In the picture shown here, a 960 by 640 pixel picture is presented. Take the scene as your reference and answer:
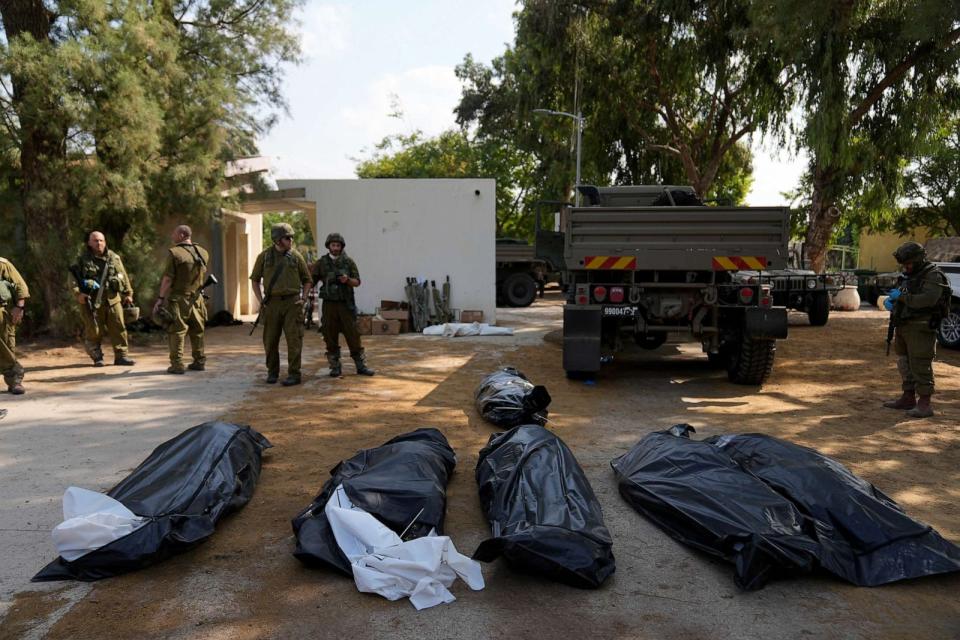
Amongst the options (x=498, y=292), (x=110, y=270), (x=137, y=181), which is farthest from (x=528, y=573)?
(x=498, y=292)

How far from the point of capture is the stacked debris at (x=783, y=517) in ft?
10.0

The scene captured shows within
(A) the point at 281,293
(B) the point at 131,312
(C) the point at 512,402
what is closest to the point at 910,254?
(C) the point at 512,402

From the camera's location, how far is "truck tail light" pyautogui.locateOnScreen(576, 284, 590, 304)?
7.38 metres

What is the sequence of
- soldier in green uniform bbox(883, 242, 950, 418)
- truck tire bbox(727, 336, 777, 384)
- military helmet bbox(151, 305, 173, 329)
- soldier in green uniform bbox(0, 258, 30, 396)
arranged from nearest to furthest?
soldier in green uniform bbox(883, 242, 950, 418)
soldier in green uniform bbox(0, 258, 30, 396)
truck tire bbox(727, 336, 777, 384)
military helmet bbox(151, 305, 173, 329)

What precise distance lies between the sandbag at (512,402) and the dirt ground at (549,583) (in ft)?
0.58

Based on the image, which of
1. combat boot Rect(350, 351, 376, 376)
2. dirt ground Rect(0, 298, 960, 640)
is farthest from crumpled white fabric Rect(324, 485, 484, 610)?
combat boot Rect(350, 351, 376, 376)

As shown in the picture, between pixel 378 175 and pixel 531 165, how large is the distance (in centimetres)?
1099

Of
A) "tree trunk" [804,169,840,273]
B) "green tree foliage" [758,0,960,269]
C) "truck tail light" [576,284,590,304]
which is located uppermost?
"green tree foliage" [758,0,960,269]

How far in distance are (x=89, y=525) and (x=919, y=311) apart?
6.33 m

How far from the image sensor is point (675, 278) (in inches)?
301

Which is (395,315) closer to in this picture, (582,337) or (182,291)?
(182,291)

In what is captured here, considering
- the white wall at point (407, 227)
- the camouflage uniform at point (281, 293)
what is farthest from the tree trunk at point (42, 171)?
the camouflage uniform at point (281, 293)

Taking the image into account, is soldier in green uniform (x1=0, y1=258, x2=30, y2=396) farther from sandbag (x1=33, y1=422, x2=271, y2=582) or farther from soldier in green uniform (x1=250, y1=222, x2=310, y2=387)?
sandbag (x1=33, y1=422, x2=271, y2=582)

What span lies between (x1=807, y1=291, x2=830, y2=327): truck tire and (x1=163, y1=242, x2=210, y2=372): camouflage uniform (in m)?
11.2
